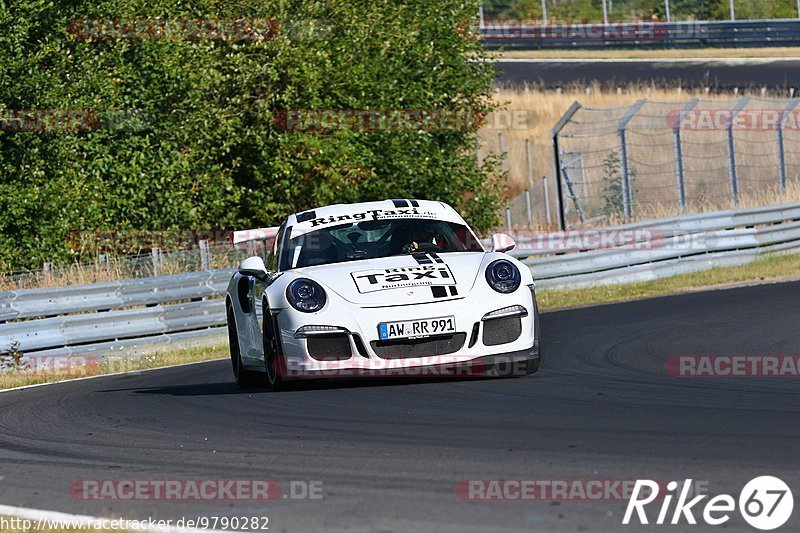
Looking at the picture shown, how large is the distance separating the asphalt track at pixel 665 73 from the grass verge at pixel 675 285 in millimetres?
19373

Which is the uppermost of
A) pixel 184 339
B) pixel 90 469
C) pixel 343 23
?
pixel 343 23

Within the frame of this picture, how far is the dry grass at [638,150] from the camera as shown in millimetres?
32625

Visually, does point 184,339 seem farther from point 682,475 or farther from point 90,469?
point 682,475

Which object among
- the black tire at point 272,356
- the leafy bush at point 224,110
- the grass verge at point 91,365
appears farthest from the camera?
the leafy bush at point 224,110

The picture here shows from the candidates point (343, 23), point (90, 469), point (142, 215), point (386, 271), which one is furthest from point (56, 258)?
point (90, 469)

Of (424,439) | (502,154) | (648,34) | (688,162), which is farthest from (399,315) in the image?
(648,34)

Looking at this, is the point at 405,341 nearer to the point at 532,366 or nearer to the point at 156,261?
the point at 532,366

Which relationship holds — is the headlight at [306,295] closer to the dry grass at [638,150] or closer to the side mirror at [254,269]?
the side mirror at [254,269]

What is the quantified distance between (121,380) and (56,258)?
770 centimetres

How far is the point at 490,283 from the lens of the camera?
29.6 ft
